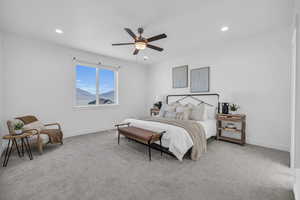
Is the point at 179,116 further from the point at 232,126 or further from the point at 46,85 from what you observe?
the point at 46,85

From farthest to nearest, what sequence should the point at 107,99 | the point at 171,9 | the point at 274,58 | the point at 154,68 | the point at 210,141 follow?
the point at 154,68
the point at 107,99
the point at 210,141
the point at 274,58
the point at 171,9

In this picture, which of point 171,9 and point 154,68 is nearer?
point 171,9

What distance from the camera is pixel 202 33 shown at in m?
3.37

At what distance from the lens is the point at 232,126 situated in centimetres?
384

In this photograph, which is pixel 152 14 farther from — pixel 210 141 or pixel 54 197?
pixel 210 141

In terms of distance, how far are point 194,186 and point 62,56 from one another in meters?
4.90

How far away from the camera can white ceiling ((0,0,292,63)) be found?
89.9 inches

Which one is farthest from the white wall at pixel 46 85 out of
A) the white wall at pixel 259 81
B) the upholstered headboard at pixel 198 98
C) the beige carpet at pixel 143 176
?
the white wall at pixel 259 81

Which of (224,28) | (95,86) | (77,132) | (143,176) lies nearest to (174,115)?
(143,176)

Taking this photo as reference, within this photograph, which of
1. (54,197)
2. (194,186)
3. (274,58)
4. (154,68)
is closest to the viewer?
(54,197)

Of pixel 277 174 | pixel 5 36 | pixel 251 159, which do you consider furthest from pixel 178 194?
pixel 5 36

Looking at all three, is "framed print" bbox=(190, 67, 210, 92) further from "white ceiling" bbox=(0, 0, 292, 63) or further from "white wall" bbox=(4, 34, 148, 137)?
"white wall" bbox=(4, 34, 148, 137)

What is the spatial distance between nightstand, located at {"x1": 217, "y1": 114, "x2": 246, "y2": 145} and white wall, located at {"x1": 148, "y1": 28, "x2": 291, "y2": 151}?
0.26 meters

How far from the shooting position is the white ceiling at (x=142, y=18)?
2.28m
